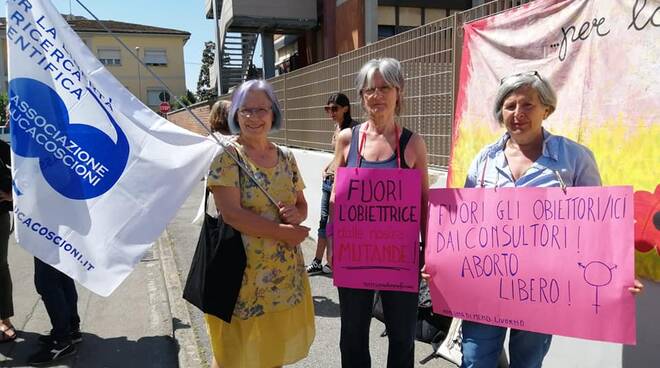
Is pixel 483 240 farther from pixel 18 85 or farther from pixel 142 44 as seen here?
pixel 142 44

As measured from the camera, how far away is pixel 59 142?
221cm

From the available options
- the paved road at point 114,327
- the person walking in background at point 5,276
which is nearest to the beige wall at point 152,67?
the paved road at point 114,327

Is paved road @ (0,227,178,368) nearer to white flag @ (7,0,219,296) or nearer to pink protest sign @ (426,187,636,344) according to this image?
white flag @ (7,0,219,296)

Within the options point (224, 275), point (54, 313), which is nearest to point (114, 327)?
point (54, 313)

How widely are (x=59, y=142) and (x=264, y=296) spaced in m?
1.20

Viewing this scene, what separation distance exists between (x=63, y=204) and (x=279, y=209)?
39.9 inches

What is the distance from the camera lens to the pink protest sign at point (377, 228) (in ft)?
7.32

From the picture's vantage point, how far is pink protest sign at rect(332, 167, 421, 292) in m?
2.23

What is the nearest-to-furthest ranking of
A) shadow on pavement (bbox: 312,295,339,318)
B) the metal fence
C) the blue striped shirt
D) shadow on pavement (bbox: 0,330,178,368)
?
the blue striped shirt
shadow on pavement (bbox: 0,330,178,368)
the metal fence
shadow on pavement (bbox: 312,295,339,318)

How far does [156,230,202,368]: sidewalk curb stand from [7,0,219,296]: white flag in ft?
4.80

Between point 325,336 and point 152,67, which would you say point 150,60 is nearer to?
point 152,67

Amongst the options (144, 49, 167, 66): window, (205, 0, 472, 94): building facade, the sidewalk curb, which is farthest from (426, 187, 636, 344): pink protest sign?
(144, 49, 167, 66): window

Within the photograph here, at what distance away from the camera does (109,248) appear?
222 cm

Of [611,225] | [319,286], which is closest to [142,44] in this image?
[319,286]
